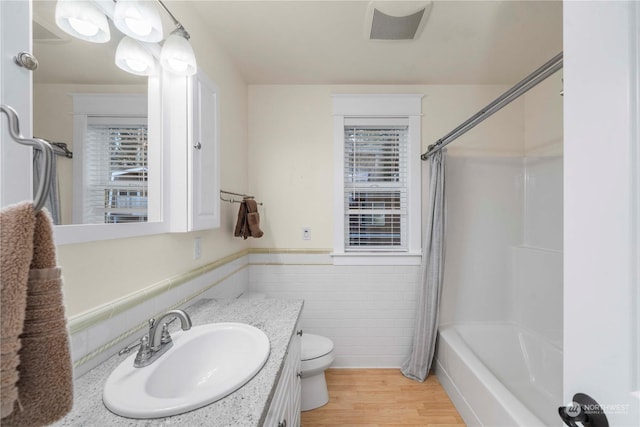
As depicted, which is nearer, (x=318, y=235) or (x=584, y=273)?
(x=584, y=273)

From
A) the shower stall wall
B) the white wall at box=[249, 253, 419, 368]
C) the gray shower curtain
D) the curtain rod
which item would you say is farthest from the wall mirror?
the shower stall wall

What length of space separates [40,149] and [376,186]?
2.24 metres

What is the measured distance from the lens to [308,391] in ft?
5.97

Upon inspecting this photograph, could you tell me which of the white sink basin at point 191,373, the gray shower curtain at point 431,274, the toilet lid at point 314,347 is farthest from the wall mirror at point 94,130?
the gray shower curtain at point 431,274

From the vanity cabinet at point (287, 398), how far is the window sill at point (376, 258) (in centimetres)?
100

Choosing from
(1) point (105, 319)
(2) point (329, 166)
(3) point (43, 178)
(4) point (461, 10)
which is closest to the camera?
(3) point (43, 178)

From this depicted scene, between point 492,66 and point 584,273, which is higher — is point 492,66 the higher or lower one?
the higher one

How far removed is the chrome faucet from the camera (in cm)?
85

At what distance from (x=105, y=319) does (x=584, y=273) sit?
4.27 ft

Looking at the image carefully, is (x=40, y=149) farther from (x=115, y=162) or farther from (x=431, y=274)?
(x=431, y=274)

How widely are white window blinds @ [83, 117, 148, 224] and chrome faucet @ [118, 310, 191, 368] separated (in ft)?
1.25

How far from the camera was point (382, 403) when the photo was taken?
1880 millimetres

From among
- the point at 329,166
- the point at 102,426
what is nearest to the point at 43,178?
the point at 102,426

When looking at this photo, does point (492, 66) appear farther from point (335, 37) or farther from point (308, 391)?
point (308, 391)
